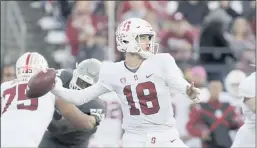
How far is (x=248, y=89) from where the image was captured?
686 centimetres

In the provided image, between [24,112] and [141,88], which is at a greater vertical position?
[141,88]

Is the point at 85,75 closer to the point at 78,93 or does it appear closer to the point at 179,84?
the point at 78,93

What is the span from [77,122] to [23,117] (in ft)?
1.50

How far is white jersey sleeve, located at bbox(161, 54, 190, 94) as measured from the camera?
6117 mm

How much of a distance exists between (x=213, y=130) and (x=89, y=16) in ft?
10.3

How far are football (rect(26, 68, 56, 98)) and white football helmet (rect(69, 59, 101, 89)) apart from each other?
0.95 metres

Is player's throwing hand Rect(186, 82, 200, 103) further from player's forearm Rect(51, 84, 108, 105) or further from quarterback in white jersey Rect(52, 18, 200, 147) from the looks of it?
player's forearm Rect(51, 84, 108, 105)

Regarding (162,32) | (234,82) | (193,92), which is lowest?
(234,82)

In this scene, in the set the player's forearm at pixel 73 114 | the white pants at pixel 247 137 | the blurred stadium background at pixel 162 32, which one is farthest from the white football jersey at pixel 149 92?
the blurred stadium background at pixel 162 32

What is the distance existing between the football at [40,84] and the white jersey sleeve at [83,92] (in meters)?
0.24

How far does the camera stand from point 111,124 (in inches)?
381

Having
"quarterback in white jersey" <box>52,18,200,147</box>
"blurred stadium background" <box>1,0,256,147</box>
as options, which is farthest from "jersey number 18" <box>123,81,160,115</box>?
"blurred stadium background" <box>1,0,256,147</box>

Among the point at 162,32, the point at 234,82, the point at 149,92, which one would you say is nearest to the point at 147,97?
the point at 149,92

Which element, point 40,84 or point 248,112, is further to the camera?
point 248,112
